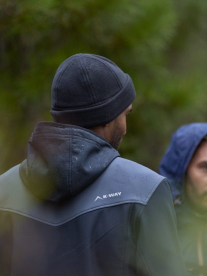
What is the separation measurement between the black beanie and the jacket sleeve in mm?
291

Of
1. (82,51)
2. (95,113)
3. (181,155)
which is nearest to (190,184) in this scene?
(181,155)

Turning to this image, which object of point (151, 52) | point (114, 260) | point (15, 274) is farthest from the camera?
point (151, 52)

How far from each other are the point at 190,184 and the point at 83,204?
105 centimetres

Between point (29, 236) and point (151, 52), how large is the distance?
2.11 metres

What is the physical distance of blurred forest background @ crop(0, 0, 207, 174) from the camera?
2.39m

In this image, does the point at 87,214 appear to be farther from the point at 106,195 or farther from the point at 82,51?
the point at 82,51

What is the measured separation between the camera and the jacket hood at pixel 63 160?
147 cm

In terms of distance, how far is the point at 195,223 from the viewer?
7.71 ft

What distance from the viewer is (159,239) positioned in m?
1.44

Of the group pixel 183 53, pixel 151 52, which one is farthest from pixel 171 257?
pixel 183 53

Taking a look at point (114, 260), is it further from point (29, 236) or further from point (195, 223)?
point (195, 223)

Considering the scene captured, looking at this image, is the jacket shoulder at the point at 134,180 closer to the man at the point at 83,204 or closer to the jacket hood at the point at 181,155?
the man at the point at 83,204

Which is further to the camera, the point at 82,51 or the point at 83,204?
the point at 82,51

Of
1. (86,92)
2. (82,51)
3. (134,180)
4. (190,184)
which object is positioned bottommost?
(190,184)
